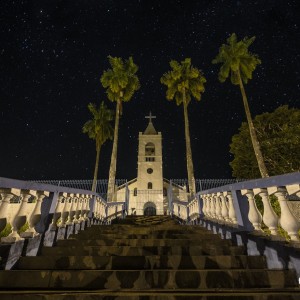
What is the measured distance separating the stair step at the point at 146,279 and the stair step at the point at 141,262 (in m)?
0.35

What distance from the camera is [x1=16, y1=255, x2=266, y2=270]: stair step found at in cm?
321

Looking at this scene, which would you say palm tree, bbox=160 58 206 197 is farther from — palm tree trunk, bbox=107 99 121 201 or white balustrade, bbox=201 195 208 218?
white balustrade, bbox=201 195 208 218

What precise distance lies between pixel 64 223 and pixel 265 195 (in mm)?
4339

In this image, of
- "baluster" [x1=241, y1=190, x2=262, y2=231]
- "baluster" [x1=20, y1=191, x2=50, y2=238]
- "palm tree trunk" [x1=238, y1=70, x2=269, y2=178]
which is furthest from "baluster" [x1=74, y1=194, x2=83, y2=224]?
"palm tree trunk" [x1=238, y1=70, x2=269, y2=178]

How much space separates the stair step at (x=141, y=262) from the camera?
321 cm

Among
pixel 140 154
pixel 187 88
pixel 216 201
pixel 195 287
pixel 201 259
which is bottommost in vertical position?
pixel 195 287

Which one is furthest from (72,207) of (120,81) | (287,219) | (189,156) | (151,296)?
(120,81)

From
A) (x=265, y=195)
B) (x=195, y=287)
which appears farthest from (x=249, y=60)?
(x=195, y=287)

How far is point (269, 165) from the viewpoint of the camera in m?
25.2

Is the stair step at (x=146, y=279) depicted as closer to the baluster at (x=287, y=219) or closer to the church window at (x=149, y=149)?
the baluster at (x=287, y=219)

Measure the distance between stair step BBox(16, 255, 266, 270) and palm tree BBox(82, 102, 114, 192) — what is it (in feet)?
95.9

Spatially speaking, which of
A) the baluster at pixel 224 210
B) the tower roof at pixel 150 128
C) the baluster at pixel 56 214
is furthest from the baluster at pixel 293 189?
the tower roof at pixel 150 128

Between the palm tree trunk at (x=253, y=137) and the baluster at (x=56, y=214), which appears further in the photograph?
the palm tree trunk at (x=253, y=137)

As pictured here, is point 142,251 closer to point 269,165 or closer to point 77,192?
point 77,192
